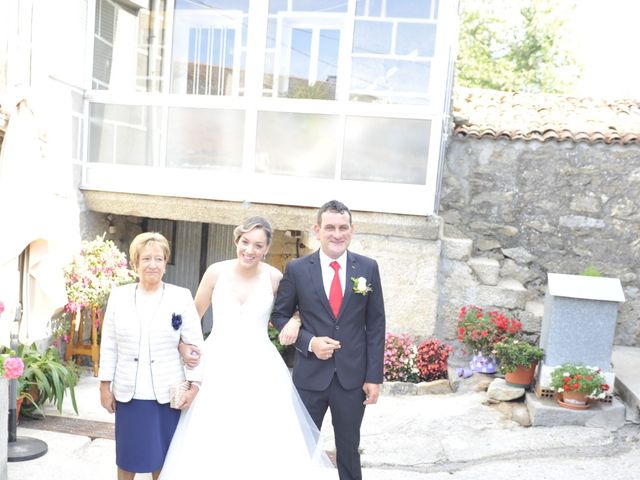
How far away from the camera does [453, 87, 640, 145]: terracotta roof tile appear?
26.0 feet

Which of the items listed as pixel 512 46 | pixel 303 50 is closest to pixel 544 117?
pixel 303 50

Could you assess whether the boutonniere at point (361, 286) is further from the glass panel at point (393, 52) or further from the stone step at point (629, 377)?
the glass panel at point (393, 52)

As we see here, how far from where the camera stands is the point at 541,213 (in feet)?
26.7

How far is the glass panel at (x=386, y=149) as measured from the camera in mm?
7348

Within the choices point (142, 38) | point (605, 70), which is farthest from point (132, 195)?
point (605, 70)

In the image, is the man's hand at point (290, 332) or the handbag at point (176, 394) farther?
the man's hand at point (290, 332)

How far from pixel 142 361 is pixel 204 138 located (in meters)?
4.73

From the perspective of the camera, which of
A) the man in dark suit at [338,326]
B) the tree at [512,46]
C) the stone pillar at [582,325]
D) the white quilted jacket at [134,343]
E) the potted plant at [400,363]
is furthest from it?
the tree at [512,46]

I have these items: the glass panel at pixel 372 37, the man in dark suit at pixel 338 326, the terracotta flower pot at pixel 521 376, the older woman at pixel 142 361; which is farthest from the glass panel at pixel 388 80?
the older woman at pixel 142 361

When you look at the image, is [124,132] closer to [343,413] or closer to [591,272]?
[343,413]

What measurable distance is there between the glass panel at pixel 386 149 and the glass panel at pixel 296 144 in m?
0.20

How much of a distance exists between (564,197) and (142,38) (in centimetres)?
555

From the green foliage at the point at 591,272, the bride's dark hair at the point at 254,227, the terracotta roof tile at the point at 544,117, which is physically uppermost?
the terracotta roof tile at the point at 544,117

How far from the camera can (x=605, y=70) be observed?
76.2 feet
